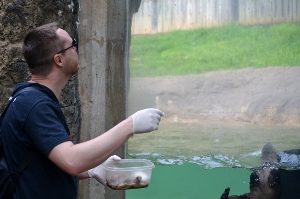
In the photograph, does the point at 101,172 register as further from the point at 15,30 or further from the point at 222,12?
the point at 222,12

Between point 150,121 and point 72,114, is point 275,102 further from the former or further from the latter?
point 150,121

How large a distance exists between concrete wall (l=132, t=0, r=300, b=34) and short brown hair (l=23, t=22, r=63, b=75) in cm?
304

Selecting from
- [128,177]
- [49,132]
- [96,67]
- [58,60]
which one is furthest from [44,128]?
[96,67]

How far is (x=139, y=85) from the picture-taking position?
5.18 m

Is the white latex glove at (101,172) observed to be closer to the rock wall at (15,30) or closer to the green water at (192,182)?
the rock wall at (15,30)

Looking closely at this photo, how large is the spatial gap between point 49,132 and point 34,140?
0.22ft

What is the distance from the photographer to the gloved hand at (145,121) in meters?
2.14

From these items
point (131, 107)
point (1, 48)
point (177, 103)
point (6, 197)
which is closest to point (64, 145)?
point (6, 197)

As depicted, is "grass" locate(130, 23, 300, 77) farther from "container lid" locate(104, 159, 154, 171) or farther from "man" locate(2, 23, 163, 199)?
"man" locate(2, 23, 163, 199)

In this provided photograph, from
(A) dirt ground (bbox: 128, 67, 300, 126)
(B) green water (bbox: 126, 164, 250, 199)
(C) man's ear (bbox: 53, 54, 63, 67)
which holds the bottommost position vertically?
(B) green water (bbox: 126, 164, 250, 199)

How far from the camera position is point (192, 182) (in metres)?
5.92

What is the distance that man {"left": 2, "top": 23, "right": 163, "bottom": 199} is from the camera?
6.59 feet

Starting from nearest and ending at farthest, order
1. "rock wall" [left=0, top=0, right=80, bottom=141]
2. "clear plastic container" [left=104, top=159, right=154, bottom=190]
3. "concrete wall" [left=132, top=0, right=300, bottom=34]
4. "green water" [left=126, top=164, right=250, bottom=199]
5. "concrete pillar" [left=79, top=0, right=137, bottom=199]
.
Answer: "clear plastic container" [left=104, top=159, right=154, bottom=190] → "rock wall" [left=0, top=0, right=80, bottom=141] → "concrete pillar" [left=79, top=0, right=137, bottom=199] → "concrete wall" [left=132, top=0, right=300, bottom=34] → "green water" [left=126, top=164, right=250, bottom=199]

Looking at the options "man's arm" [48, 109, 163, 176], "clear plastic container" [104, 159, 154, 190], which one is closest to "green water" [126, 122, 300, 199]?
"clear plastic container" [104, 159, 154, 190]
